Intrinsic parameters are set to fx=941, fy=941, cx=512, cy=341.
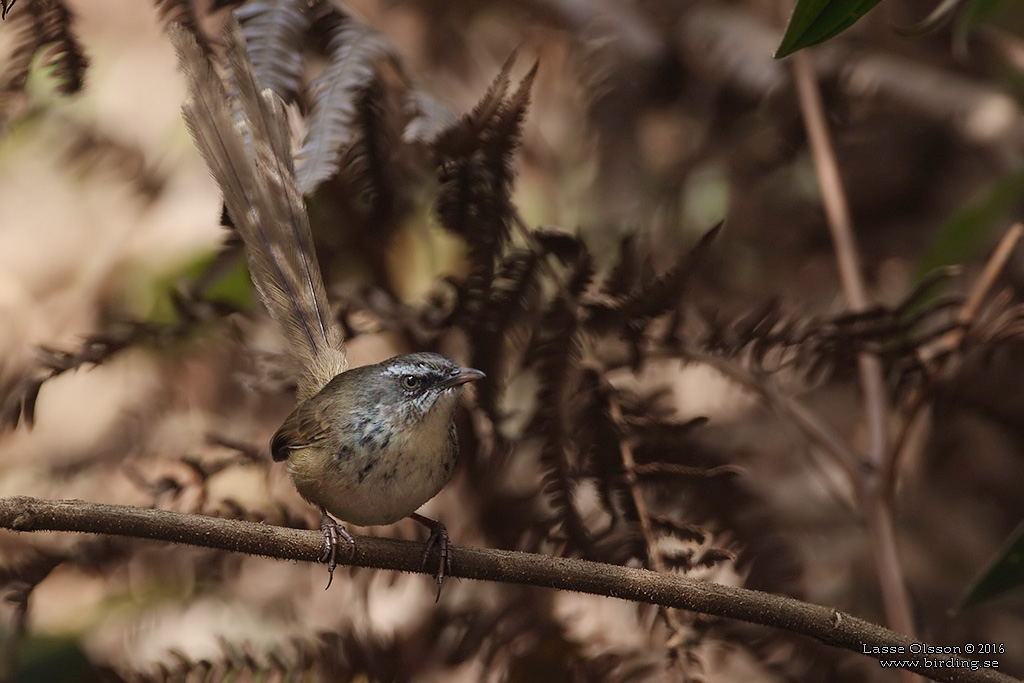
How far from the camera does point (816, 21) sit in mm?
1903

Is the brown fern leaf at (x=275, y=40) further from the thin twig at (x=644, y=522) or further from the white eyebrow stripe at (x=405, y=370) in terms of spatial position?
the thin twig at (x=644, y=522)

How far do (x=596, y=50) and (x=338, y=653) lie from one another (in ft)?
9.46

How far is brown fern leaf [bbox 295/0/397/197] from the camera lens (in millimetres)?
2332

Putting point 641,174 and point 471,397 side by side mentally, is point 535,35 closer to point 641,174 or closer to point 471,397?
point 641,174

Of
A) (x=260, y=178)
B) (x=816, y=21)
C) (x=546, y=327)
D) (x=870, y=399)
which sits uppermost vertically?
(x=816, y=21)

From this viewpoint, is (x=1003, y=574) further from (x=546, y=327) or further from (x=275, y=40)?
(x=275, y=40)

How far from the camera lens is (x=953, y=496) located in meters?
3.80

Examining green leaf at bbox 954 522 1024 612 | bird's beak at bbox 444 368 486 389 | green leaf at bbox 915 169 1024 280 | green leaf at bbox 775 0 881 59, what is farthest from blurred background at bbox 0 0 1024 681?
green leaf at bbox 775 0 881 59

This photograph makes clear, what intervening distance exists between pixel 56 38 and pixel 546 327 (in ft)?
4.93

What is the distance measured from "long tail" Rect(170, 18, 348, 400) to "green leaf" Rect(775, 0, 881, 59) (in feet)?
3.95

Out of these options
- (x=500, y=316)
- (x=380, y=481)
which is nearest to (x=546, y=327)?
(x=500, y=316)

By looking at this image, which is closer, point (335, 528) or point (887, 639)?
point (887, 639)

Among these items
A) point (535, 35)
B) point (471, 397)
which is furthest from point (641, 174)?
point (471, 397)

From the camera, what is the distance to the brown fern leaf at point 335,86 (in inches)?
91.8
